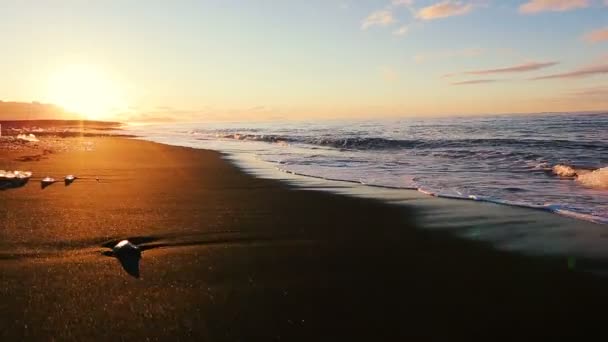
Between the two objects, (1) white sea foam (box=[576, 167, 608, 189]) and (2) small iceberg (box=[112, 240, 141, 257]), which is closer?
(2) small iceberg (box=[112, 240, 141, 257])

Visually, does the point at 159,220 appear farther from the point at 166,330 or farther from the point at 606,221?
the point at 606,221

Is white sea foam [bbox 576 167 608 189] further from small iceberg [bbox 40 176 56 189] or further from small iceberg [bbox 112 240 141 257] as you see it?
small iceberg [bbox 40 176 56 189]

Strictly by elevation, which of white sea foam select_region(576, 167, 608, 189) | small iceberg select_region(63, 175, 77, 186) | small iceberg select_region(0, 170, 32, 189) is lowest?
white sea foam select_region(576, 167, 608, 189)

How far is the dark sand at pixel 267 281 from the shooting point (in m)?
2.95

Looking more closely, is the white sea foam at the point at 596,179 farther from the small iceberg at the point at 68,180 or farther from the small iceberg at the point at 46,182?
the small iceberg at the point at 46,182

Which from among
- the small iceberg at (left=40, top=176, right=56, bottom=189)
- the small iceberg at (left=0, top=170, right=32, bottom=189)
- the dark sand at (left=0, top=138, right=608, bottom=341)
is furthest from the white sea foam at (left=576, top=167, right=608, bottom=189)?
the small iceberg at (left=0, top=170, right=32, bottom=189)

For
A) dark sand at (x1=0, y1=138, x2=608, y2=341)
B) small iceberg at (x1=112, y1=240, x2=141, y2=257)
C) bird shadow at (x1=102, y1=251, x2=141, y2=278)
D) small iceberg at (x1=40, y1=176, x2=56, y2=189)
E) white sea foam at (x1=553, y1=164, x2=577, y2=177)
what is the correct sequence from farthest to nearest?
white sea foam at (x1=553, y1=164, x2=577, y2=177)
small iceberg at (x1=40, y1=176, x2=56, y2=189)
small iceberg at (x1=112, y1=240, x2=141, y2=257)
bird shadow at (x1=102, y1=251, x2=141, y2=278)
dark sand at (x1=0, y1=138, x2=608, y2=341)

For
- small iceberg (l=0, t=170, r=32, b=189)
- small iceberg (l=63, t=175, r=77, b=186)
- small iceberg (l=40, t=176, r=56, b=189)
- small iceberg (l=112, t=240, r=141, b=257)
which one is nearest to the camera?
small iceberg (l=112, t=240, r=141, b=257)

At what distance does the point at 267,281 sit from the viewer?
3.78 metres

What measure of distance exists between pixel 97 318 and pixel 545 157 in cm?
1746

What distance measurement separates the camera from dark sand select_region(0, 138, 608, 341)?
9.67ft

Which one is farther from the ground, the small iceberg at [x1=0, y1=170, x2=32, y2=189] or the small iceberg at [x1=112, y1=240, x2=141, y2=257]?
the small iceberg at [x1=0, y1=170, x2=32, y2=189]

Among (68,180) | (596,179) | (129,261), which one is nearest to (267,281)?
(129,261)

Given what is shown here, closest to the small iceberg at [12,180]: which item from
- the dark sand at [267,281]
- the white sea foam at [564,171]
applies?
the dark sand at [267,281]
